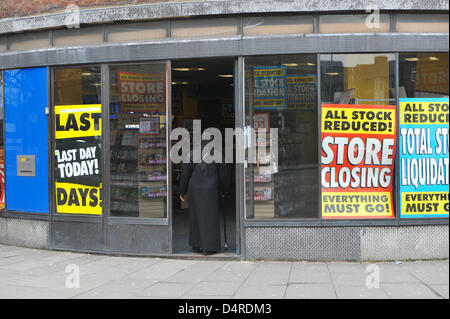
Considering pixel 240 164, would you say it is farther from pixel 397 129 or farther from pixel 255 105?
pixel 397 129

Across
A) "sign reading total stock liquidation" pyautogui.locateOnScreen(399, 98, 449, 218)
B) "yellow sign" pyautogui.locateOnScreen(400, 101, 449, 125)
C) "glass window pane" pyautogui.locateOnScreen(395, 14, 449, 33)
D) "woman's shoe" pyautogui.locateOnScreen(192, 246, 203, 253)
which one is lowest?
"woman's shoe" pyautogui.locateOnScreen(192, 246, 203, 253)

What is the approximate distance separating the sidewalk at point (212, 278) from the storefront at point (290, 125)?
47 centimetres

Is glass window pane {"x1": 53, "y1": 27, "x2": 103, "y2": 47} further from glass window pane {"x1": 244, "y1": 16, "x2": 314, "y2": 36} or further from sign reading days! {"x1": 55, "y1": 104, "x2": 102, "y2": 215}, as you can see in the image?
glass window pane {"x1": 244, "y1": 16, "x2": 314, "y2": 36}

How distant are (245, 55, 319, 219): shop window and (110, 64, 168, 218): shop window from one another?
144cm

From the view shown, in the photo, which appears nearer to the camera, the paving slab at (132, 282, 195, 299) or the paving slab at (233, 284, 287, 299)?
the paving slab at (233, 284, 287, 299)

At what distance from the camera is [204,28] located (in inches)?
360

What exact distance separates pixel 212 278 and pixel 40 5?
5.76 meters

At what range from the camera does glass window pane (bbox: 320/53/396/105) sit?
8.88 metres

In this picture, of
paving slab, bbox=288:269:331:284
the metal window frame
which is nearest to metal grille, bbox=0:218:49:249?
the metal window frame

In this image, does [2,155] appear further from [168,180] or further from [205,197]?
[205,197]

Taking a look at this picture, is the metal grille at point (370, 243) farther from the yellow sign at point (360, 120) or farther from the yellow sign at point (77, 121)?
the yellow sign at point (77, 121)

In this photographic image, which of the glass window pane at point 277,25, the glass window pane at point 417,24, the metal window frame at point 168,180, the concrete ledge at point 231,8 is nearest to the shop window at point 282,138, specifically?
the glass window pane at point 277,25

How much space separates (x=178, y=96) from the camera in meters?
16.8

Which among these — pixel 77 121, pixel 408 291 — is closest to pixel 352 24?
pixel 408 291
